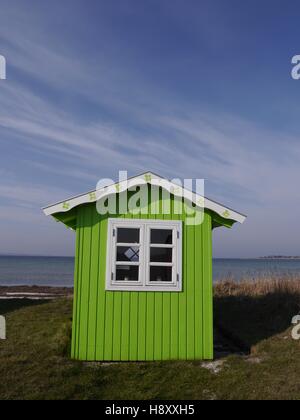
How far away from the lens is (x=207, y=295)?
752cm

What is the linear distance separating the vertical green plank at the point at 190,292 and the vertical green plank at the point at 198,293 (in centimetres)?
6

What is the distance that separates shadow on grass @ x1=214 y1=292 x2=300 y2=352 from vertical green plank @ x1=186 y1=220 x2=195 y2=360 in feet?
5.51

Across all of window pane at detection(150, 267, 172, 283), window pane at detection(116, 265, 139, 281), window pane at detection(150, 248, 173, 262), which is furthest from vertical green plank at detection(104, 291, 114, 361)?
window pane at detection(150, 248, 173, 262)

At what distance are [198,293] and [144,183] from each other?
2237 mm

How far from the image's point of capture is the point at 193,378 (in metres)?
6.44

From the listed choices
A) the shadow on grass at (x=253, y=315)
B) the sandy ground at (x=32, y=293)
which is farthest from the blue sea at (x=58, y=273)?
the sandy ground at (x=32, y=293)

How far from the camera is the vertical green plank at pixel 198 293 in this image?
7.43m

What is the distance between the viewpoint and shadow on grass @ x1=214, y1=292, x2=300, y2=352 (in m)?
9.59

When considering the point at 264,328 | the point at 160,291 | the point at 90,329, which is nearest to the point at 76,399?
the point at 90,329

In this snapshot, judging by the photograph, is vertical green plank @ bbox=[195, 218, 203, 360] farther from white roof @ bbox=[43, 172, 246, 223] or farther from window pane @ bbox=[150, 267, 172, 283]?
window pane @ bbox=[150, 267, 172, 283]

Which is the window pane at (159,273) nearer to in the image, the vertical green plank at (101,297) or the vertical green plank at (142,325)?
the vertical green plank at (142,325)

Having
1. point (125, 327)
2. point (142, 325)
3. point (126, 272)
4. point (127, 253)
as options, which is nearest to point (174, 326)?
point (142, 325)

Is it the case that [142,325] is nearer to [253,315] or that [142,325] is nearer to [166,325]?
[166,325]

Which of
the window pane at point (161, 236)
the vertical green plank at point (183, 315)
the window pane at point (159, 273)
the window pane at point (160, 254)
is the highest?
the window pane at point (161, 236)
